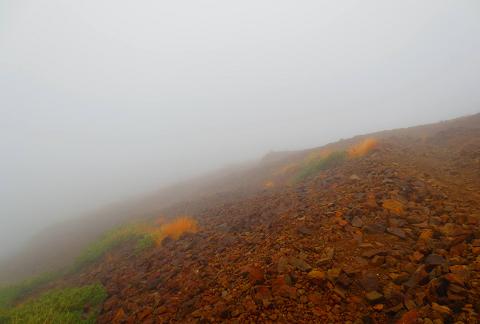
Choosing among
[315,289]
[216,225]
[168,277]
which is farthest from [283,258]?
[216,225]

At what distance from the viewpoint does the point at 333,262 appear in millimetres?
4301

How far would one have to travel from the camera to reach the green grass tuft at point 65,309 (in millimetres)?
5124

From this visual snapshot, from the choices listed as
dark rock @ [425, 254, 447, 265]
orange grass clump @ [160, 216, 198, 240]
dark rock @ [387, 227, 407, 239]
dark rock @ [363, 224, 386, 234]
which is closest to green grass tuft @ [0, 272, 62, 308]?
orange grass clump @ [160, 216, 198, 240]

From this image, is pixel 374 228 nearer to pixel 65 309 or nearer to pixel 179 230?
pixel 179 230

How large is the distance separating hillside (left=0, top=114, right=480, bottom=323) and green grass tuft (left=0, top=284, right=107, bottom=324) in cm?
27

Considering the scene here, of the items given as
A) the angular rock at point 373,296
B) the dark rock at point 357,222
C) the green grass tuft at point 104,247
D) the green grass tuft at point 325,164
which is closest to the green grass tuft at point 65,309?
the green grass tuft at point 104,247

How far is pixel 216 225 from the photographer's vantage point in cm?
894

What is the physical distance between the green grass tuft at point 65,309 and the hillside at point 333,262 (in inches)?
10.5

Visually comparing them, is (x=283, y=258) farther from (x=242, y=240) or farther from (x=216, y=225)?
(x=216, y=225)

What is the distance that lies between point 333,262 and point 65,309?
578cm

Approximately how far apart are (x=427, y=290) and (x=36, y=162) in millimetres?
182701

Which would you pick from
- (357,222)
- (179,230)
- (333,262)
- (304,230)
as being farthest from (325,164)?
(333,262)

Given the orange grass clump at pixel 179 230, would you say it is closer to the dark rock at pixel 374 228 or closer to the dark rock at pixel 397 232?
the dark rock at pixel 374 228

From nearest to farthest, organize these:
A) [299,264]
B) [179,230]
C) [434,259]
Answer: [434,259], [299,264], [179,230]
